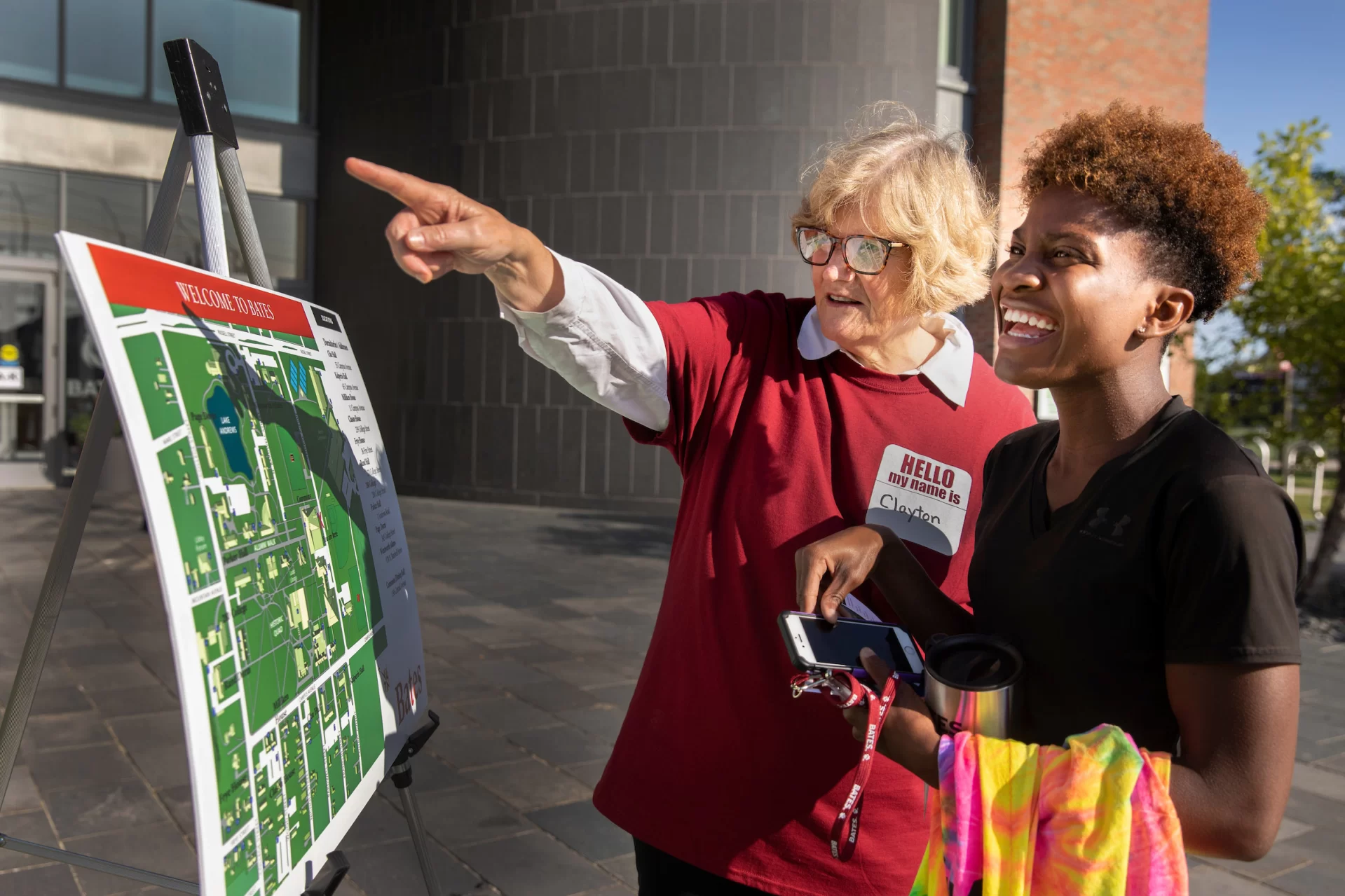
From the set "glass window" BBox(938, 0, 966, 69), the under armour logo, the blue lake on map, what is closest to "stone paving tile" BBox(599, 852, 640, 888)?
the blue lake on map

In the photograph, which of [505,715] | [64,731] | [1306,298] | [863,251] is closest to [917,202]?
[863,251]

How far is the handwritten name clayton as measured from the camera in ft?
4.55

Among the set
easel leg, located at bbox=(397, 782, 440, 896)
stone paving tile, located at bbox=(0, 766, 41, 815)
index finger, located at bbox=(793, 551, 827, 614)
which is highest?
index finger, located at bbox=(793, 551, 827, 614)

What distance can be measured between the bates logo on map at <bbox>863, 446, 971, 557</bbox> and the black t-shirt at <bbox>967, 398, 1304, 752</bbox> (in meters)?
0.25

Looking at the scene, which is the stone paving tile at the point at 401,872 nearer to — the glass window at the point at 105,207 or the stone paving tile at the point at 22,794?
the stone paving tile at the point at 22,794

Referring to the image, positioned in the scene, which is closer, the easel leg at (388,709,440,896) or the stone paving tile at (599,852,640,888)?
the easel leg at (388,709,440,896)

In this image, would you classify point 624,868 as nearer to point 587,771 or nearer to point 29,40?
point 587,771

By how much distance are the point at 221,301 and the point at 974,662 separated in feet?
3.81

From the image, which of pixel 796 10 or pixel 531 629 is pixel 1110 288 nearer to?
pixel 531 629

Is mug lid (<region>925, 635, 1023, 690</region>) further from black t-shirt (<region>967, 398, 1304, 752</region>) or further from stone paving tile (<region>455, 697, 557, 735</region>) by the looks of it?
stone paving tile (<region>455, 697, 557, 735</region>)

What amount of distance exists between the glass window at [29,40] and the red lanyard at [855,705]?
1392cm

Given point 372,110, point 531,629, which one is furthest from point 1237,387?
point 372,110

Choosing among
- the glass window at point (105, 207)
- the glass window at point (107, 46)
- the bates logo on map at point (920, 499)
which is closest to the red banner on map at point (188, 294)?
the bates logo on map at point (920, 499)

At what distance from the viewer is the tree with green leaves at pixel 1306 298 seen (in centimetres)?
729
